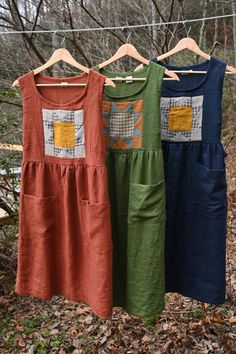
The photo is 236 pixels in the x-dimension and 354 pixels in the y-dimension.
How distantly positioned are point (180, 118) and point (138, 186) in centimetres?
33

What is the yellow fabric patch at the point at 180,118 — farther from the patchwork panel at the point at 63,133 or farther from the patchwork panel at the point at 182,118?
the patchwork panel at the point at 63,133

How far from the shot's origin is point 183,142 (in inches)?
51.0

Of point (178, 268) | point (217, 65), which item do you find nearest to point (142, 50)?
point (217, 65)

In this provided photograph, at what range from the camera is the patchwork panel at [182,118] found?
127 centimetres

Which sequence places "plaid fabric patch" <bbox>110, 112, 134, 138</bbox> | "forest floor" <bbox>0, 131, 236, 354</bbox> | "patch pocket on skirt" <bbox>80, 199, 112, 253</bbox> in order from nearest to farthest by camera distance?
"patch pocket on skirt" <bbox>80, 199, 112, 253</bbox>, "plaid fabric patch" <bbox>110, 112, 134, 138</bbox>, "forest floor" <bbox>0, 131, 236, 354</bbox>

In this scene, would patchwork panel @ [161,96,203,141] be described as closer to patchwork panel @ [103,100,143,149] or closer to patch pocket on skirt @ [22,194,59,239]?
patchwork panel @ [103,100,143,149]

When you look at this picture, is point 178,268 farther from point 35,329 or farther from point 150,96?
point 35,329

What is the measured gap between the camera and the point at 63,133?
1.22 meters

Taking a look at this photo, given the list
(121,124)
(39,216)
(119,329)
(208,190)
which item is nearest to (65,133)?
(121,124)

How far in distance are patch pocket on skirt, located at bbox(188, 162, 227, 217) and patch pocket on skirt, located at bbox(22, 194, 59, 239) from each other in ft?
1.69

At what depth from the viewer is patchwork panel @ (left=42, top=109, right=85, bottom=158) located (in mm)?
1203

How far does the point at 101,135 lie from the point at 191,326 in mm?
1524

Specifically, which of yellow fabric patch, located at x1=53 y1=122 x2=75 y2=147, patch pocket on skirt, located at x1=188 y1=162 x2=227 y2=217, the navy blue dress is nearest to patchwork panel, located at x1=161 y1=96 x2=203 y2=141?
the navy blue dress

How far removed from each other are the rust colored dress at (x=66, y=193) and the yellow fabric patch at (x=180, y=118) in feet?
1.08
